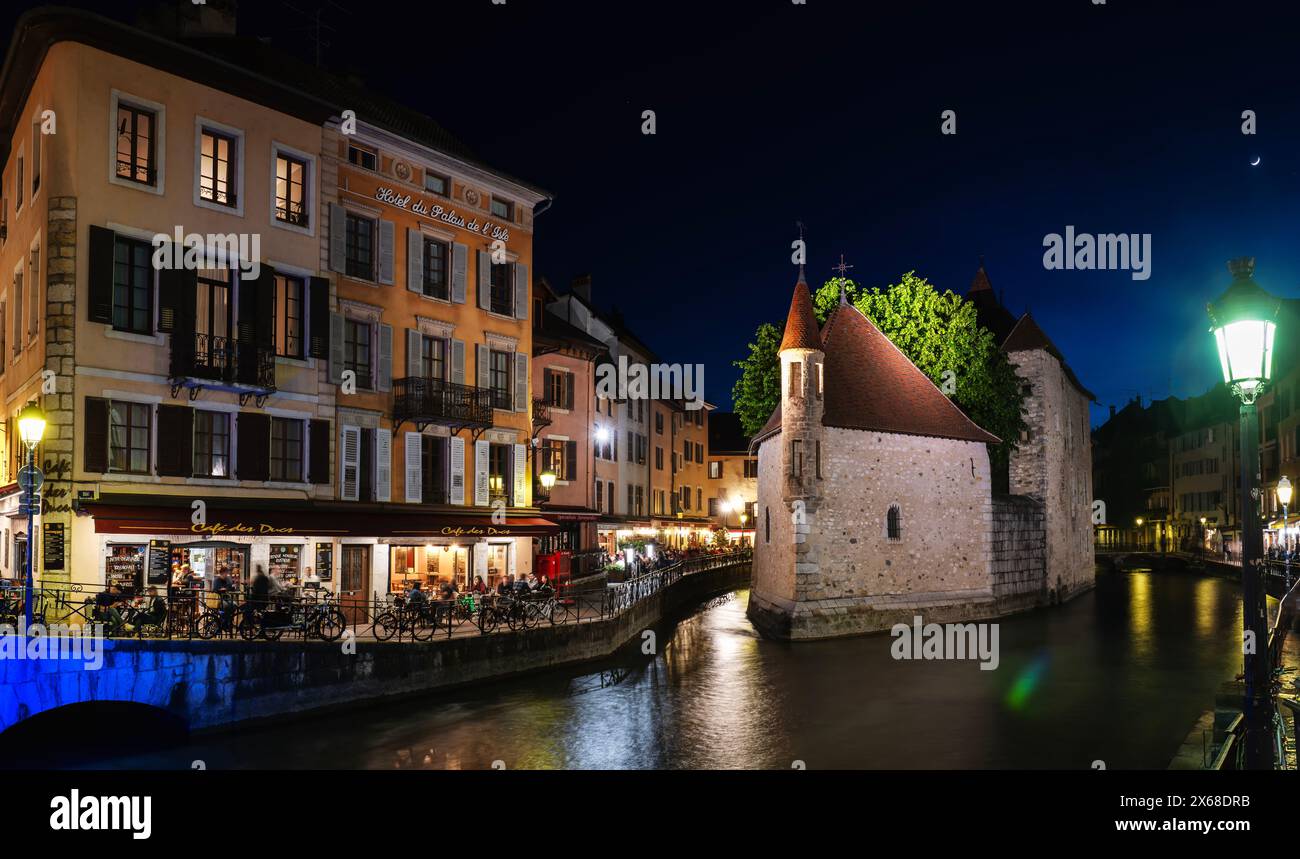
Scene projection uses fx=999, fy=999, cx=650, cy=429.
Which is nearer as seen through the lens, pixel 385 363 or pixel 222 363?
pixel 222 363

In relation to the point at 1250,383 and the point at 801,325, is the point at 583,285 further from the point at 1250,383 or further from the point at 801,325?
the point at 1250,383

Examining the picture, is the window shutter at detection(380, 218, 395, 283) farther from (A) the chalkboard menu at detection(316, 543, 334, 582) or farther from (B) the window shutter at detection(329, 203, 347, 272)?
(A) the chalkboard menu at detection(316, 543, 334, 582)

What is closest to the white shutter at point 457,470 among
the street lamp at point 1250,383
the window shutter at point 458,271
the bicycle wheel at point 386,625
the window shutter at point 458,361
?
the window shutter at point 458,361

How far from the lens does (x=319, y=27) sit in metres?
29.3

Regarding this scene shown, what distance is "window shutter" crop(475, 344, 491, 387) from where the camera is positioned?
95.0 ft

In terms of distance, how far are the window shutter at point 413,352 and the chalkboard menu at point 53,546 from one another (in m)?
9.68

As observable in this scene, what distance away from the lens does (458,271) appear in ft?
93.5

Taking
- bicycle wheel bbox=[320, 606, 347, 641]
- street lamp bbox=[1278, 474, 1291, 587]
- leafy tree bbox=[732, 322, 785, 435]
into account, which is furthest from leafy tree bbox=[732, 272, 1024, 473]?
bicycle wheel bbox=[320, 606, 347, 641]

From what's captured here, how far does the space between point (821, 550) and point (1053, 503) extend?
18832 millimetres

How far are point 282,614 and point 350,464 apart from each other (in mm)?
7506

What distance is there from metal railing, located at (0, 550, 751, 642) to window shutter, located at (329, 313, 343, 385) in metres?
5.38

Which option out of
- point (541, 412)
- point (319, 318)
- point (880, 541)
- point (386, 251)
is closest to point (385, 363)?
point (319, 318)
